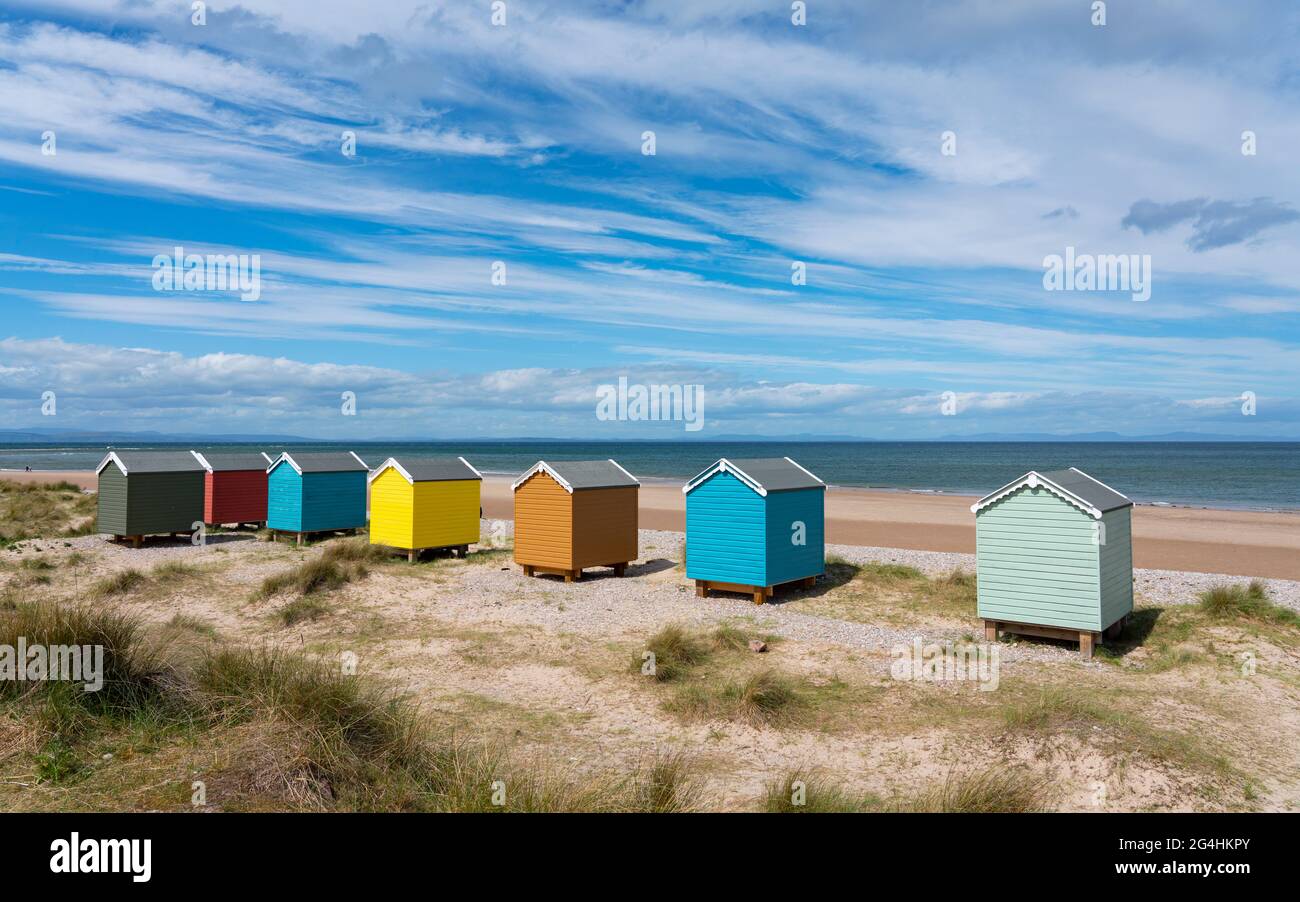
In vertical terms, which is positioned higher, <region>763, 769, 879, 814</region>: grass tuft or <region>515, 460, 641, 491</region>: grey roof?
<region>515, 460, 641, 491</region>: grey roof

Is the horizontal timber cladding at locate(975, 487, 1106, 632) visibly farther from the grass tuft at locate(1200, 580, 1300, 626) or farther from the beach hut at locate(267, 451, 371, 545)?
the beach hut at locate(267, 451, 371, 545)

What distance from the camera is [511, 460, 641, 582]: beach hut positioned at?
18.9 meters

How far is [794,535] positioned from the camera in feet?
56.6

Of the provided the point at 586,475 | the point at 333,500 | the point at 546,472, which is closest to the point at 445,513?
the point at 546,472

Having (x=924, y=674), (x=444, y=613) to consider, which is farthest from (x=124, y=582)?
(x=924, y=674)

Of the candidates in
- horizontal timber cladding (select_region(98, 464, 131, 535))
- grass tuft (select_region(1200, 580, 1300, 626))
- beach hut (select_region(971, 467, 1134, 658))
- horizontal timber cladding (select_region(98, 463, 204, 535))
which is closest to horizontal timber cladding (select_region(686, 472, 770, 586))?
beach hut (select_region(971, 467, 1134, 658))

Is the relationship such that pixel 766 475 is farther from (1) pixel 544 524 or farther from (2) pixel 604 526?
(1) pixel 544 524

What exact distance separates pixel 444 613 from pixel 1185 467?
8792cm

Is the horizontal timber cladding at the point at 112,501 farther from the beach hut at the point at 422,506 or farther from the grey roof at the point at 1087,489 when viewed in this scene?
the grey roof at the point at 1087,489

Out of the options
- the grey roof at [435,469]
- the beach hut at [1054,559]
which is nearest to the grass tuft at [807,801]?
the beach hut at [1054,559]

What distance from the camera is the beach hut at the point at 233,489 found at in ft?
88.2

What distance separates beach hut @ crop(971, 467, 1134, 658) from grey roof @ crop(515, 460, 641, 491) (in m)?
8.48

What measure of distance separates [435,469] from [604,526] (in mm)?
5556
